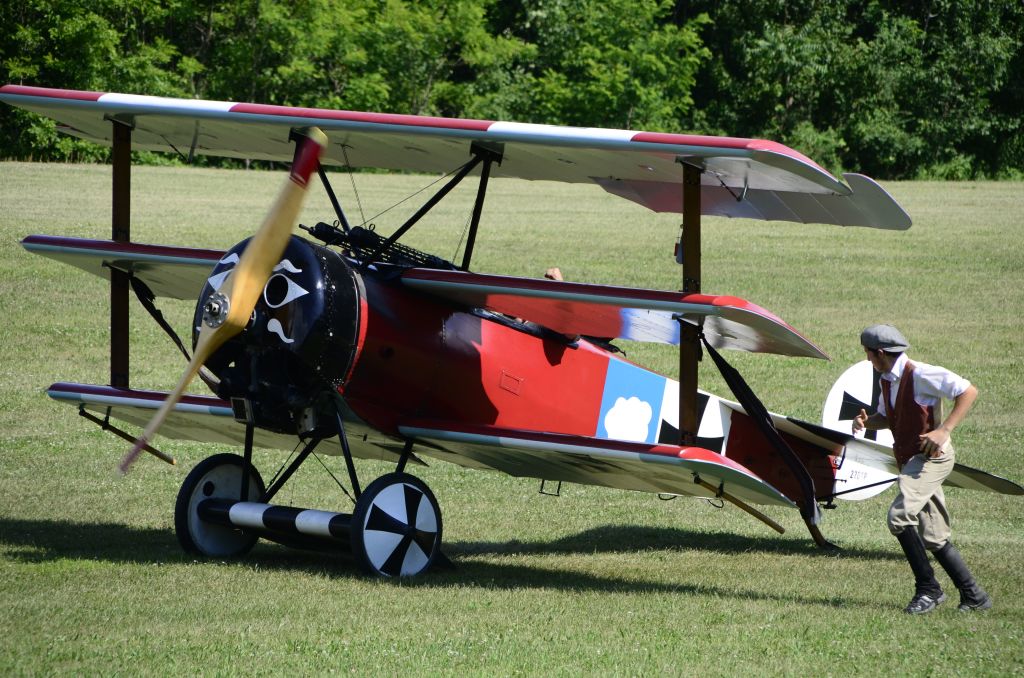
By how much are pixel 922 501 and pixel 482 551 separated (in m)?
3.57

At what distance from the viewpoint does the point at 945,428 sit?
23.2 ft

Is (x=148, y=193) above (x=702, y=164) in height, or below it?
below

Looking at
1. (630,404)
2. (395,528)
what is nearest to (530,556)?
(630,404)

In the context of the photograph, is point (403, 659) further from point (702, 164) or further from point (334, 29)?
point (334, 29)

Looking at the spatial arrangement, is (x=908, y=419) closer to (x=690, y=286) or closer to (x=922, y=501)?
(x=922, y=501)

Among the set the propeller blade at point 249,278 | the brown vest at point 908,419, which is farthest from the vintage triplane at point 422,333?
the brown vest at point 908,419

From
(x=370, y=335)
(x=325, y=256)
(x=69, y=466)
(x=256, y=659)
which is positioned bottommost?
(x=69, y=466)

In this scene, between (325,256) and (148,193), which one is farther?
(148,193)

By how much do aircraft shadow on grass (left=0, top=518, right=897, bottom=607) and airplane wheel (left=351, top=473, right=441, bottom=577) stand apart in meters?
0.16

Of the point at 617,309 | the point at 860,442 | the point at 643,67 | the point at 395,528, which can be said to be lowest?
the point at 395,528

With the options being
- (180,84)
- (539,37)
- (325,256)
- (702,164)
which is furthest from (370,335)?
(539,37)

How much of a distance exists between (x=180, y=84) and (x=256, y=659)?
4039 centimetres

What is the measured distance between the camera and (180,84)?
43594mm

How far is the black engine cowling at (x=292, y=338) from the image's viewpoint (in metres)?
7.35
